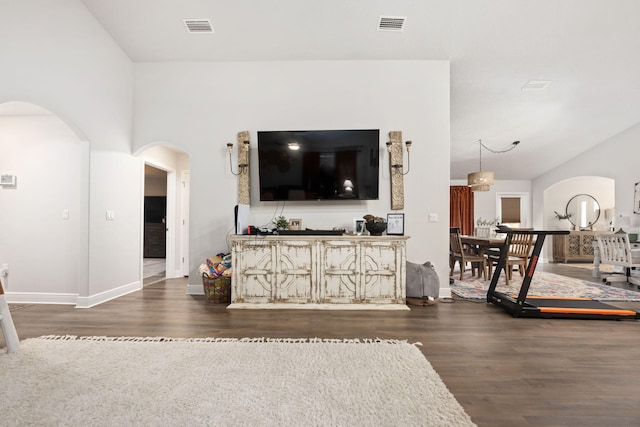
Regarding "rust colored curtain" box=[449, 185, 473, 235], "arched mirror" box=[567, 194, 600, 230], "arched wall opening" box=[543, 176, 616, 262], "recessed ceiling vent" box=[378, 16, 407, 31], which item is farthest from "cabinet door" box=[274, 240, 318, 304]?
"arched mirror" box=[567, 194, 600, 230]

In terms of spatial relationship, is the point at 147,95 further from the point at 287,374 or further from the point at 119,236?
the point at 287,374

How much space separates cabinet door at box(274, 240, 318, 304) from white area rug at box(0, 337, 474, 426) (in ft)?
3.38

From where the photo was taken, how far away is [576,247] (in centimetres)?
785

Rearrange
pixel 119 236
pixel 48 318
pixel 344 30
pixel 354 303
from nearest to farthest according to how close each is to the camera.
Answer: pixel 48 318
pixel 354 303
pixel 344 30
pixel 119 236

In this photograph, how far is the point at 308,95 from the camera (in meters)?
4.17

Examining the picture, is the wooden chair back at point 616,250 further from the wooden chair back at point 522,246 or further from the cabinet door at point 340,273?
the cabinet door at point 340,273

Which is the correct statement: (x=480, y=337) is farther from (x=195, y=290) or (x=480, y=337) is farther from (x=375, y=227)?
(x=195, y=290)

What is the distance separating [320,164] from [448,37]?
7.31ft

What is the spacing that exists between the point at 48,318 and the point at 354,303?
318cm

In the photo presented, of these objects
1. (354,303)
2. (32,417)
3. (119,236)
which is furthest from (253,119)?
(32,417)

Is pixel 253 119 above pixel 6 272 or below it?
above

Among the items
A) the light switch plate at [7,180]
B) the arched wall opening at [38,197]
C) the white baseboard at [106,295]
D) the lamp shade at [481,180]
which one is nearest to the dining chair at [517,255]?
the lamp shade at [481,180]

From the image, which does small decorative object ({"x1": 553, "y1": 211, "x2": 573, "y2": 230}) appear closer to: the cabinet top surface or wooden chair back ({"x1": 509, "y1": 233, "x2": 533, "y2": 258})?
wooden chair back ({"x1": 509, "y1": 233, "x2": 533, "y2": 258})

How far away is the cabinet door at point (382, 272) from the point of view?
11.3ft
